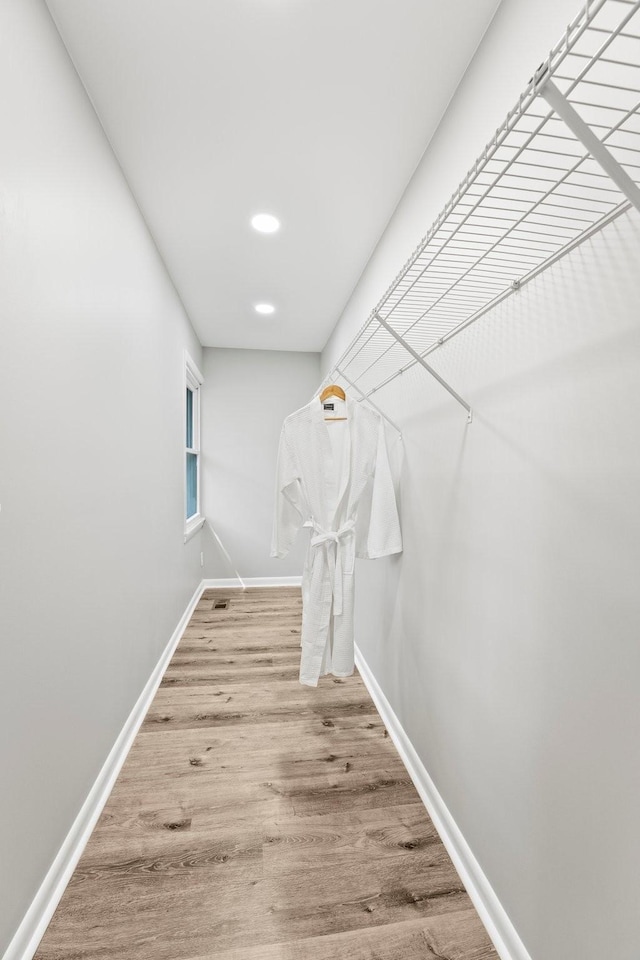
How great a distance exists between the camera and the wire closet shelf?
21.4 inches

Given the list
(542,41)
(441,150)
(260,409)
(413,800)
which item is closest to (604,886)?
(413,800)

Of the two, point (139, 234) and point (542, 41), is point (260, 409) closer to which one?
point (139, 234)

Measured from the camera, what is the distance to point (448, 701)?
148cm

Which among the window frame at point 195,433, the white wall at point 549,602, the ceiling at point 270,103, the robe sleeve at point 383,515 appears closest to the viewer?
the white wall at point 549,602

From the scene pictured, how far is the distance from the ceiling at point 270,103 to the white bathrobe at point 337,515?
2.50 ft

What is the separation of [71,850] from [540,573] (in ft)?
5.14

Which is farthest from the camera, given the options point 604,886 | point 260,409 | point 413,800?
point 260,409

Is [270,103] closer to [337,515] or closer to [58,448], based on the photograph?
[58,448]

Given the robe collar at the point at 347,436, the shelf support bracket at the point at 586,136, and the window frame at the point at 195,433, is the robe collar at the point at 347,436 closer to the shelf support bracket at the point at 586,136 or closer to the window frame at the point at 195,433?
the shelf support bracket at the point at 586,136

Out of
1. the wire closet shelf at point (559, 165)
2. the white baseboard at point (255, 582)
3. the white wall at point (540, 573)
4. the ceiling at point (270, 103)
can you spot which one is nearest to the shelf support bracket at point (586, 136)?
the wire closet shelf at point (559, 165)

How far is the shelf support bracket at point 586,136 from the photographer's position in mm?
541

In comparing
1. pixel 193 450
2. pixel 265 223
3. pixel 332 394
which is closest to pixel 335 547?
pixel 332 394

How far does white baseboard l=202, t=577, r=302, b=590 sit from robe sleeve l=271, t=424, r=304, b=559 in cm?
244

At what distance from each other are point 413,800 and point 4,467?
1701 millimetres
